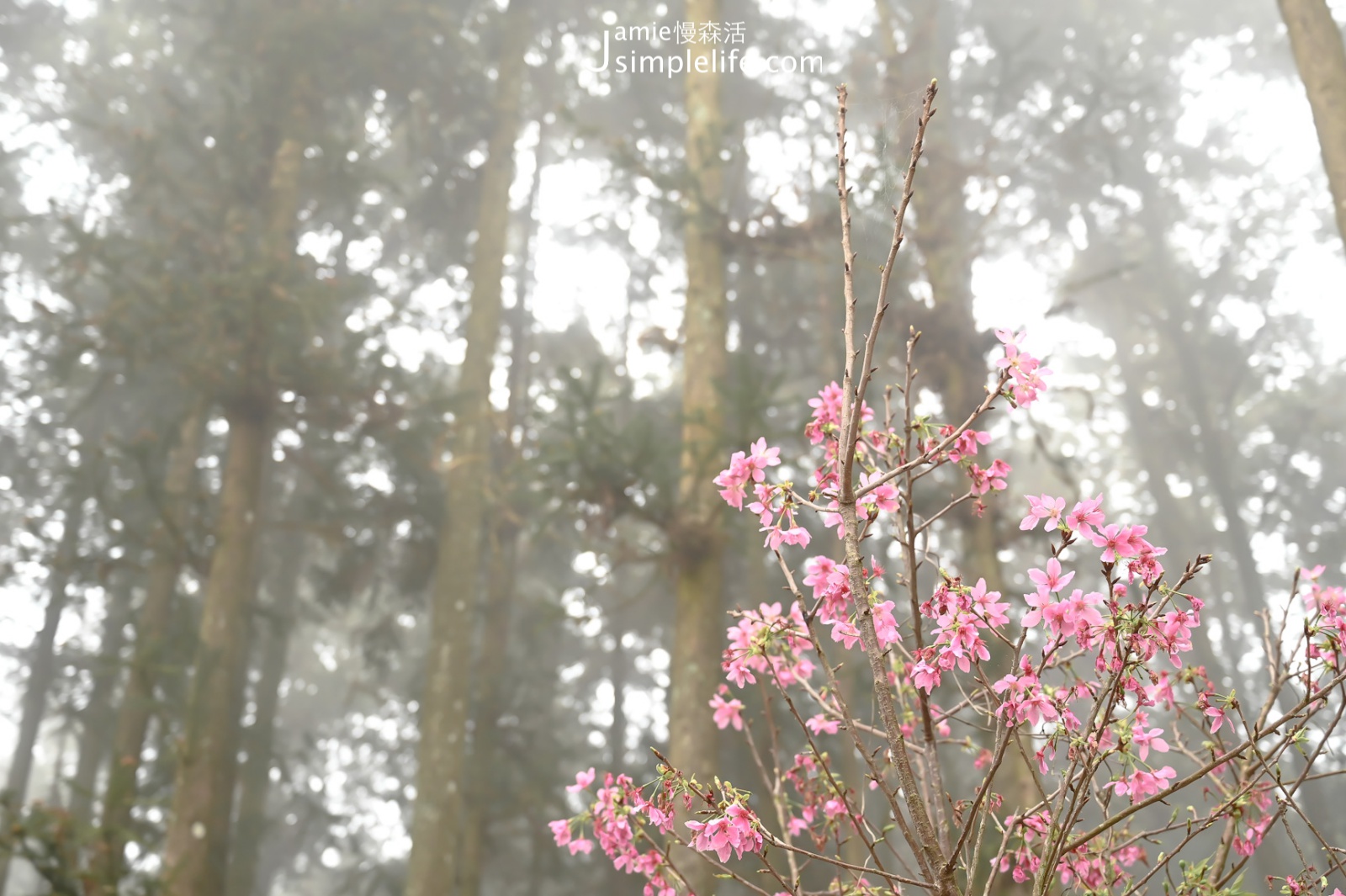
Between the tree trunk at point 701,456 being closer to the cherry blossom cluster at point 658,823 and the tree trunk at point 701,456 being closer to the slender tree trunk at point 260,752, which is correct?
the cherry blossom cluster at point 658,823

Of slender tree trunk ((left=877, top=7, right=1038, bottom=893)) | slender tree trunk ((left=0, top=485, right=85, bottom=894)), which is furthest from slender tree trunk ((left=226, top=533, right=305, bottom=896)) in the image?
slender tree trunk ((left=877, top=7, right=1038, bottom=893))


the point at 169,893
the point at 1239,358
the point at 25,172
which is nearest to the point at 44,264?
the point at 25,172

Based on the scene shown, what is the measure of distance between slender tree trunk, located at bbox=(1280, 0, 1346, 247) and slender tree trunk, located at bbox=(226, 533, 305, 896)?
7953mm

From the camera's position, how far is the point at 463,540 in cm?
755

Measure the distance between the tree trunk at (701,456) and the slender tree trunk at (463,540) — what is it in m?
2.33

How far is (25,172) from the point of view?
12414mm

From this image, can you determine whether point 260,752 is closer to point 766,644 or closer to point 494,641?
point 494,641

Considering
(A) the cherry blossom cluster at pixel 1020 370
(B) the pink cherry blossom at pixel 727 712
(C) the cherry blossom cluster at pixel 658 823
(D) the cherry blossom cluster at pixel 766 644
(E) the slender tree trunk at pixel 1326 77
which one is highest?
(E) the slender tree trunk at pixel 1326 77

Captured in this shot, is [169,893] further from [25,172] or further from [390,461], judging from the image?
[25,172]

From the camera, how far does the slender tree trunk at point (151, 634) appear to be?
533 cm

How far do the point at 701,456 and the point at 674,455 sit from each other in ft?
3.25

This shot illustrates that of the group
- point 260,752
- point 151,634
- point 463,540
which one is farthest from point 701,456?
point 260,752

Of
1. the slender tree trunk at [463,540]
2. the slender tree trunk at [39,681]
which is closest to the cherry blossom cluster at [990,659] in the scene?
the slender tree trunk at [463,540]

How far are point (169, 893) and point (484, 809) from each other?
137 inches
